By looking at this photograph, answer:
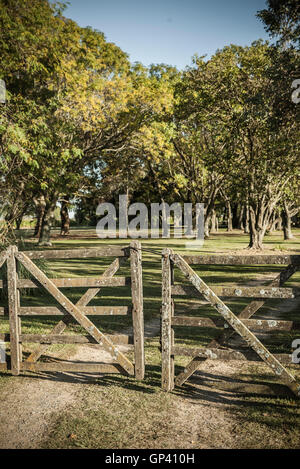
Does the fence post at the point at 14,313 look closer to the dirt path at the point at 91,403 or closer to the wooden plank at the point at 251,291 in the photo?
the dirt path at the point at 91,403

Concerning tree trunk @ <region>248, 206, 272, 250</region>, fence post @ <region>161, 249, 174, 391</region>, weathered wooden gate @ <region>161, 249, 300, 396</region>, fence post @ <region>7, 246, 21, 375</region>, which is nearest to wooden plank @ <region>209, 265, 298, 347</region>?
weathered wooden gate @ <region>161, 249, 300, 396</region>

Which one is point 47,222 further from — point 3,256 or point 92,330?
Result: point 92,330

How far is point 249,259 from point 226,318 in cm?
85

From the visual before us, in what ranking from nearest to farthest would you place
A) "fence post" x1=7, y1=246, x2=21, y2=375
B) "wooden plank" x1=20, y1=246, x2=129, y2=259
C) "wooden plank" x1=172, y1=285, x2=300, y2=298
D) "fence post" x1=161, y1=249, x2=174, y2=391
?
"wooden plank" x1=172, y1=285, x2=300, y2=298
"fence post" x1=161, y1=249, x2=174, y2=391
"wooden plank" x1=20, y1=246, x2=129, y2=259
"fence post" x1=7, y1=246, x2=21, y2=375

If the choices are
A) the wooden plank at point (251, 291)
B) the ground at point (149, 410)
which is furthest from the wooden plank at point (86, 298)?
the wooden plank at point (251, 291)

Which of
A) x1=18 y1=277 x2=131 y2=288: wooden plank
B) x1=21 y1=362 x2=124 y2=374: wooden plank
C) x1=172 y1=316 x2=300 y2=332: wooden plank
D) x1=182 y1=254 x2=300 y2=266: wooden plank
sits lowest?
x1=21 y1=362 x2=124 y2=374: wooden plank

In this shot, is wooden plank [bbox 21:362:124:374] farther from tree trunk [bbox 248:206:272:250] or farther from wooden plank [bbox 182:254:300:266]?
tree trunk [bbox 248:206:272:250]

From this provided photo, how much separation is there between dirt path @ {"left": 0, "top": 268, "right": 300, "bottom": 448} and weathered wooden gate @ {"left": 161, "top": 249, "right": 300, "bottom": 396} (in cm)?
49

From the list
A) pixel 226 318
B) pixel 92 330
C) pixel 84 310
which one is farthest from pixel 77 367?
pixel 226 318

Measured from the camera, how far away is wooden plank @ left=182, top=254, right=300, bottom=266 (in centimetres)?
469

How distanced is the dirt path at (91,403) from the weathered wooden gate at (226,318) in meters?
0.49

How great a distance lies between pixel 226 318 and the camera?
15.6 feet

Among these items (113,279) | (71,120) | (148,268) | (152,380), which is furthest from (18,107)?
(152,380)

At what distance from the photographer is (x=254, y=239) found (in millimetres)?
23156
